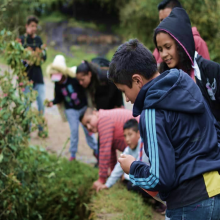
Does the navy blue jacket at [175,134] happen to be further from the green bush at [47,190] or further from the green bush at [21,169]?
the green bush at [47,190]

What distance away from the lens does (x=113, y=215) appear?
3383 millimetres

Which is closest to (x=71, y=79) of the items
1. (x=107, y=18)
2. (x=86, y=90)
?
(x=86, y=90)

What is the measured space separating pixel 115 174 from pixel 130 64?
218 centimetres

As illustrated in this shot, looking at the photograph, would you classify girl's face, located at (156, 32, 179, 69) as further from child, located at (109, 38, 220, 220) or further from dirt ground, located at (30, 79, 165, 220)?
dirt ground, located at (30, 79, 165, 220)

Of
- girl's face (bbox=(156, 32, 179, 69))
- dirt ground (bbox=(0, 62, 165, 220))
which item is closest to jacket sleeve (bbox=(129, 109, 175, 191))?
girl's face (bbox=(156, 32, 179, 69))

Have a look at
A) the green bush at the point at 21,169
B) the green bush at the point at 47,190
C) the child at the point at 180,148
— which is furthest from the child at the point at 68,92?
the child at the point at 180,148

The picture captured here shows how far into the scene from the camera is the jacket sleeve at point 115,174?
3760 millimetres

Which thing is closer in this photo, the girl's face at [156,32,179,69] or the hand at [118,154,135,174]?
the hand at [118,154,135,174]

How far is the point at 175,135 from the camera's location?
164 centimetres

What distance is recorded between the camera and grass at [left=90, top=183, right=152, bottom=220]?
321 centimetres

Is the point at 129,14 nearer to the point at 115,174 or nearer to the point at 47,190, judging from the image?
the point at 47,190

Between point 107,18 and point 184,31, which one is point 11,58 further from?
point 107,18

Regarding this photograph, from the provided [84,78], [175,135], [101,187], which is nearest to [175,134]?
[175,135]

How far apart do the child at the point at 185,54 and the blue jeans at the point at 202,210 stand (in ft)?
4.28
